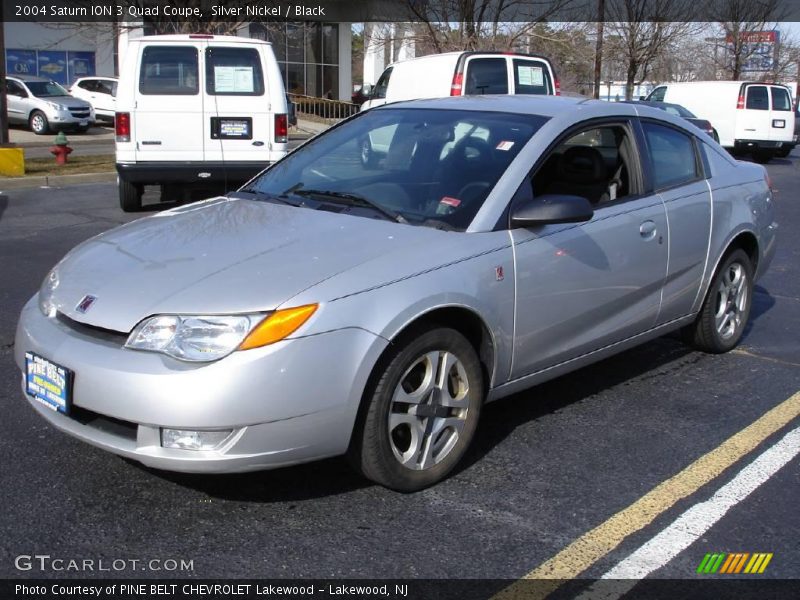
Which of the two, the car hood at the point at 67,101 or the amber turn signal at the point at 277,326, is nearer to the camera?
the amber turn signal at the point at 277,326

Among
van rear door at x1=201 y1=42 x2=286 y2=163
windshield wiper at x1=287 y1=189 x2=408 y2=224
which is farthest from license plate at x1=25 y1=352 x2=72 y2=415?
van rear door at x1=201 y1=42 x2=286 y2=163

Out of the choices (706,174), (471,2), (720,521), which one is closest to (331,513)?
(720,521)

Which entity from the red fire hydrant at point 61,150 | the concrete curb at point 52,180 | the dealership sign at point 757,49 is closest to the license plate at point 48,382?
the concrete curb at point 52,180

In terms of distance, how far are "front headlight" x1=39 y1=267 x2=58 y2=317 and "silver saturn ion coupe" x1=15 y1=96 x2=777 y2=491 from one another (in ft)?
0.04

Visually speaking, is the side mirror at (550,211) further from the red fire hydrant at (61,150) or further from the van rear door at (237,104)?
the red fire hydrant at (61,150)

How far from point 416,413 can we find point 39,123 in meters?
23.7

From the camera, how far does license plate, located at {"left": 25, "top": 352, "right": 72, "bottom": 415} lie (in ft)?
10.9

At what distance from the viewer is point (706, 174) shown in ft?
17.4

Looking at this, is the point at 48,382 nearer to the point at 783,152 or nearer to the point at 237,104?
the point at 237,104

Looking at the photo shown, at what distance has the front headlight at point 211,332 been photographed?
3.17 metres

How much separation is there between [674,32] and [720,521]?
1258 inches

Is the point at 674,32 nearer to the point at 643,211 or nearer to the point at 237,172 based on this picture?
the point at 237,172

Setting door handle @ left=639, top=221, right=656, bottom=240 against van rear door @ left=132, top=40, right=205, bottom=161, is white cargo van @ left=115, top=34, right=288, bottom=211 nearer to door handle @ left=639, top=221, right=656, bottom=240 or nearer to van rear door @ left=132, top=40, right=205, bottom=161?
van rear door @ left=132, top=40, right=205, bottom=161

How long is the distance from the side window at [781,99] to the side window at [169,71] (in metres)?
17.6
